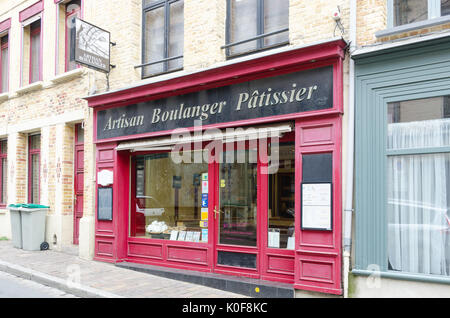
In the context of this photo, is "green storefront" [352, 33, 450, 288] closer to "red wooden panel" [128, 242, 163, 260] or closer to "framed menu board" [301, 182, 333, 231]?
"framed menu board" [301, 182, 333, 231]

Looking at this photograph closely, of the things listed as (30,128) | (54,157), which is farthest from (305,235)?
(30,128)

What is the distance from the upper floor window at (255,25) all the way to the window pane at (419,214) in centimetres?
286

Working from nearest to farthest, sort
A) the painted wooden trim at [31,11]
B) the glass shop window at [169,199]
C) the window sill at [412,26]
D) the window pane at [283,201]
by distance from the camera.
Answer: the window sill at [412,26], the window pane at [283,201], the glass shop window at [169,199], the painted wooden trim at [31,11]

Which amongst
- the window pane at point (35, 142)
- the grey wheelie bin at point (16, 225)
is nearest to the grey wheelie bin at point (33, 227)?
the grey wheelie bin at point (16, 225)

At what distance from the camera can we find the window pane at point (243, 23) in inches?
296

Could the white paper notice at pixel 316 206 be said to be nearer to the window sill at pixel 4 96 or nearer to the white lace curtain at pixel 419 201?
the white lace curtain at pixel 419 201

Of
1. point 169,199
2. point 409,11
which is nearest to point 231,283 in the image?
point 169,199

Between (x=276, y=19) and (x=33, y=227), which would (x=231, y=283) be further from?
(x=33, y=227)

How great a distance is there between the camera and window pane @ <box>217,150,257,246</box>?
7211 mm

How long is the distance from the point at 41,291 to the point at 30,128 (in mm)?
5935

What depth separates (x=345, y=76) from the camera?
20.0 ft

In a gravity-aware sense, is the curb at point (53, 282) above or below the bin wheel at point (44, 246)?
below

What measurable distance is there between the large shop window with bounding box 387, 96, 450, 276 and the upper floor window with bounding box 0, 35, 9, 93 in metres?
11.9

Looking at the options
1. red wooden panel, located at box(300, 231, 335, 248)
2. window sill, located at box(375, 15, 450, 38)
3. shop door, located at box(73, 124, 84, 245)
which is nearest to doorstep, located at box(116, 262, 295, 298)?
red wooden panel, located at box(300, 231, 335, 248)
